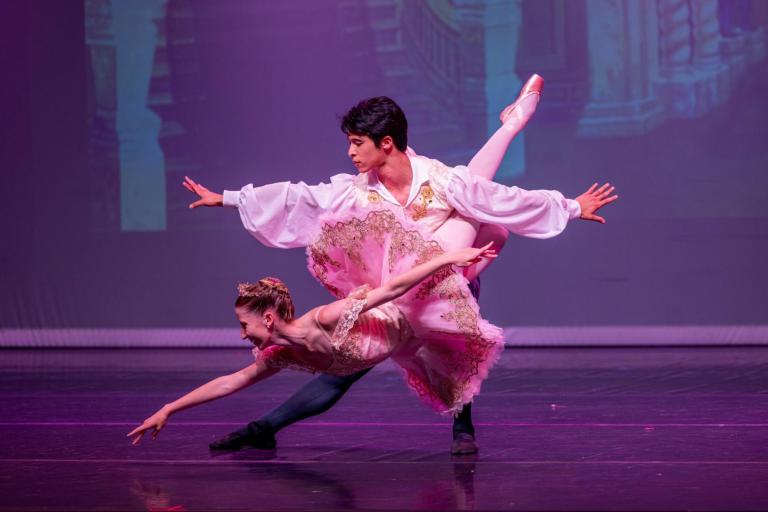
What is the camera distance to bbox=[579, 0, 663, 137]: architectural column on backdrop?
20.9 ft

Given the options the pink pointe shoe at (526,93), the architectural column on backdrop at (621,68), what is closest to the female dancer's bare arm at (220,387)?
the pink pointe shoe at (526,93)

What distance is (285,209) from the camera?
131 inches

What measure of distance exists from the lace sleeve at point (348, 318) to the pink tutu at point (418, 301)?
0.18 ft

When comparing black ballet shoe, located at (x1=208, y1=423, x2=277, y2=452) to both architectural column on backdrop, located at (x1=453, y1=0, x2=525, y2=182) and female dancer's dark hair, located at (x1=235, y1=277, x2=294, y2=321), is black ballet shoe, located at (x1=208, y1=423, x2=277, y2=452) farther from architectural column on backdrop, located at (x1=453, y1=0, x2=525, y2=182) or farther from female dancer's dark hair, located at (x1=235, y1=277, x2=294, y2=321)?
architectural column on backdrop, located at (x1=453, y1=0, x2=525, y2=182)

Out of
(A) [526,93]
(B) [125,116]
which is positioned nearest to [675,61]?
(A) [526,93]

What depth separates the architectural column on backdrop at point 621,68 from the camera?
6.38 m

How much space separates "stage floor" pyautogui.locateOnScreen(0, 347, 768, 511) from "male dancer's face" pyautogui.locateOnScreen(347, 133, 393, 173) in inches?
33.5

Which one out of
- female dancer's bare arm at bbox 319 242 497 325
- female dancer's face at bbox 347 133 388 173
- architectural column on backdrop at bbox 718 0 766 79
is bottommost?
female dancer's bare arm at bbox 319 242 497 325

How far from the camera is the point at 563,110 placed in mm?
6457

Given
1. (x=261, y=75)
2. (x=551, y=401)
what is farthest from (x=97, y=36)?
(x=551, y=401)

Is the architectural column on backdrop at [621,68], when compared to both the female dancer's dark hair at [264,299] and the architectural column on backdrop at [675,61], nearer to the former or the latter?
the architectural column on backdrop at [675,61]

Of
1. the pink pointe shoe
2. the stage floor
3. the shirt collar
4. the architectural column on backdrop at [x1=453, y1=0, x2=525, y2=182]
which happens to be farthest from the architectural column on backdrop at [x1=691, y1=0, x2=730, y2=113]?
the shirt collar

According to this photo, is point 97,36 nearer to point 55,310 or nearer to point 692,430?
point 55,310

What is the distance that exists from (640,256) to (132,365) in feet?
9.55
